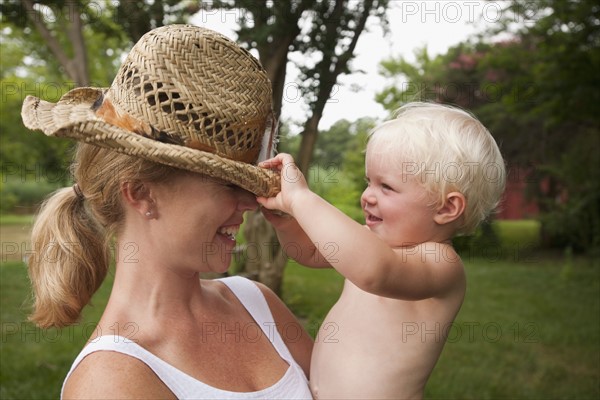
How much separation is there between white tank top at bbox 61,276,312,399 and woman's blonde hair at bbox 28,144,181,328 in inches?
15.0

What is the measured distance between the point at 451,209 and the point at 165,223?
86 cm

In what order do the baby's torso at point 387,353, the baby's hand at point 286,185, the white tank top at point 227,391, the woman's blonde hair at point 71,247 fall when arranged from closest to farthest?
the white tank top at point 227,391 < the baby's hand at point 286,185 < the woman's blonde hair at point 71,247 < the baby's torso at point 387,353

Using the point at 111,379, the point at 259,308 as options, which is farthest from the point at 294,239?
the point at 111,379

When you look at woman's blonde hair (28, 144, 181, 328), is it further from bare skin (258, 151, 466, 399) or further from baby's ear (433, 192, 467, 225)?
baby's ear (433, 192, 467, 225)

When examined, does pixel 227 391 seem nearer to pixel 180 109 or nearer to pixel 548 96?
pixel 180 109

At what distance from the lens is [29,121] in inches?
60.1

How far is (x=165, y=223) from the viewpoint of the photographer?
1.71 meters

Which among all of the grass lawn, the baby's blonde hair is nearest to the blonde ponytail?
the baby's blonde hair

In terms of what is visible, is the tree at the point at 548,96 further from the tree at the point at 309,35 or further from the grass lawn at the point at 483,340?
the grass lawn at the point at 483,340

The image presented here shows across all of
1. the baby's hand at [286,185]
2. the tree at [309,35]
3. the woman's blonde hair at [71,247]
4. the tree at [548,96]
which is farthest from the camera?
the tree at [548,96]

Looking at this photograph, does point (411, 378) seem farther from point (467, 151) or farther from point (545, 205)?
point (545, 205)

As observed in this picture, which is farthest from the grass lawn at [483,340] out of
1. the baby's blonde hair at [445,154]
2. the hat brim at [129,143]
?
the baby's blonde hair at [445,154]

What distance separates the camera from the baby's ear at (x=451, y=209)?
1.91 metres

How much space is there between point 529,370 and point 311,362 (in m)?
4.40
